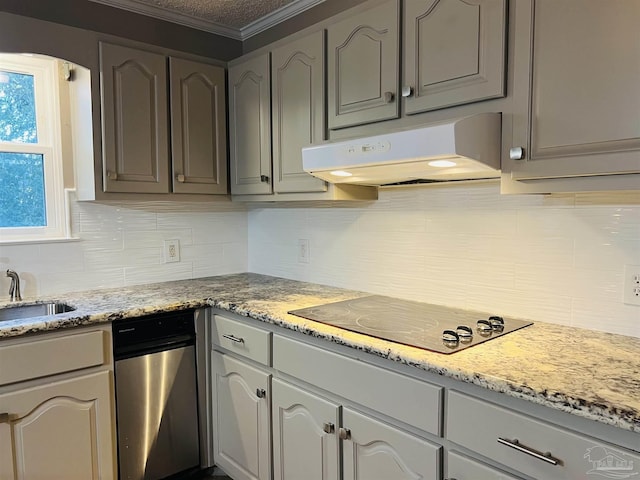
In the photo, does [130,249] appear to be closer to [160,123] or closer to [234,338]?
[160,123]

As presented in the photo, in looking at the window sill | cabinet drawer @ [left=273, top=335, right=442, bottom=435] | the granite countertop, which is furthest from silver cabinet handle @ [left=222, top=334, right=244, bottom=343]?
the window sill

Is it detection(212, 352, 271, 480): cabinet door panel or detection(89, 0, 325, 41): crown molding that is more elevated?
detection(89, 0, 325, 41): crown molding

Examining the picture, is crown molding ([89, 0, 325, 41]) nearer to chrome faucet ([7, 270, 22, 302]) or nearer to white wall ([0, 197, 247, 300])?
white wall ([0, 197, 247, 300])

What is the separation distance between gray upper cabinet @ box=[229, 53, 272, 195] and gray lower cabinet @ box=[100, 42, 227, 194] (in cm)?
7

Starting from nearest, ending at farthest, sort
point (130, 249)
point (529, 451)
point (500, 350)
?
point (529, 451) < point (500, 350) < point (130, 249)

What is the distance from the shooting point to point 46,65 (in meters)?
2.26

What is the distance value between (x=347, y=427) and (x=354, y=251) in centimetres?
97

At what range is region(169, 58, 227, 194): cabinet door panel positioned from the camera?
235 cm

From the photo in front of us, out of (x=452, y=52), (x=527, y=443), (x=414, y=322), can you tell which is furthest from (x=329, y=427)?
(x=452, y=52)

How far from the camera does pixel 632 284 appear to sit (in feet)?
4.82

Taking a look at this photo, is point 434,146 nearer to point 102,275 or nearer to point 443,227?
point 443,227

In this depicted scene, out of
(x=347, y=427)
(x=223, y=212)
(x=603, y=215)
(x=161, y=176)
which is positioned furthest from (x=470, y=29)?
(x=223, y=212)

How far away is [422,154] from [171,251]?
171 cm

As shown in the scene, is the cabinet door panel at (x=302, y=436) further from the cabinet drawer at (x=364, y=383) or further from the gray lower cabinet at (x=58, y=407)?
the gray lower cabinet at (x=58, y=407)
